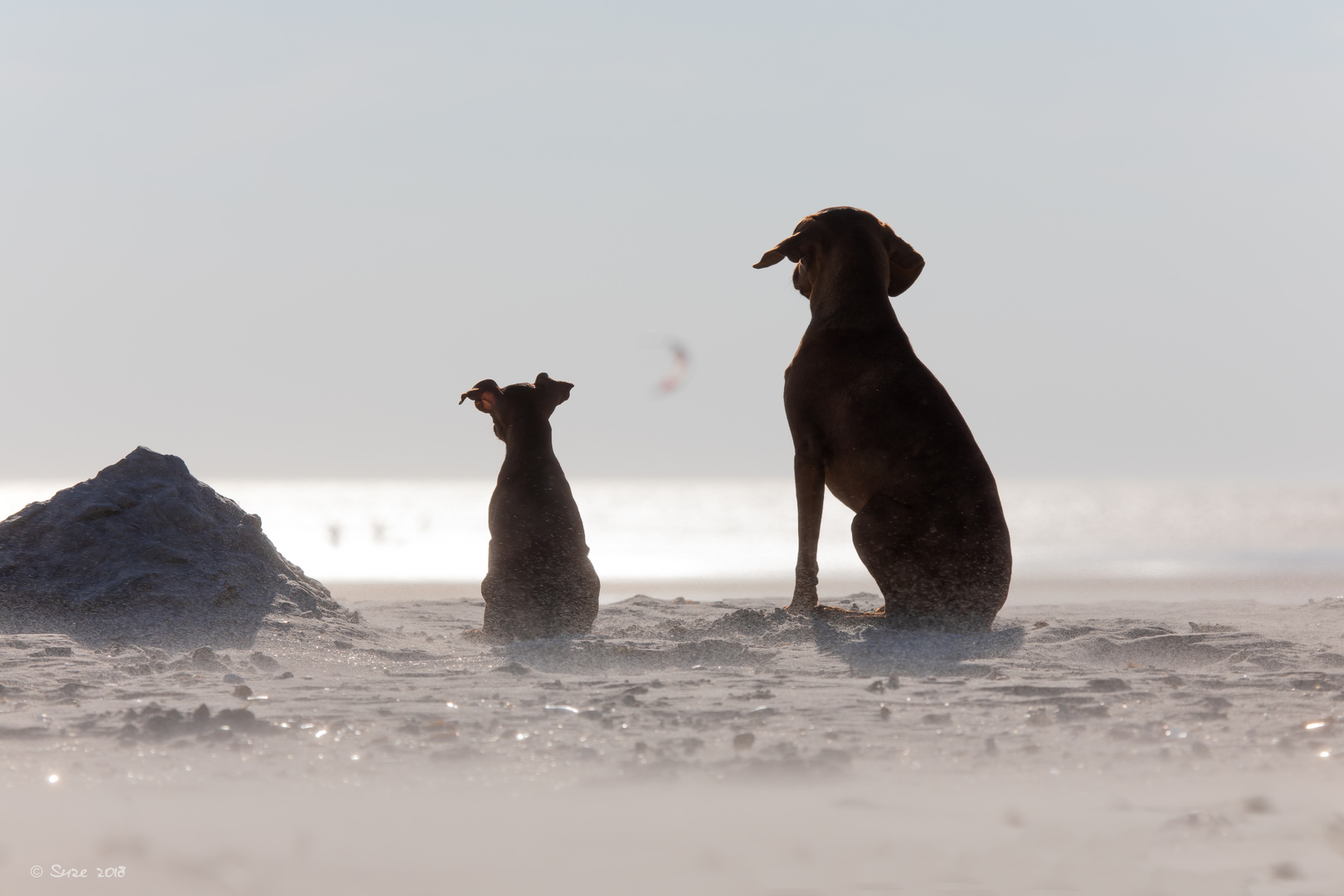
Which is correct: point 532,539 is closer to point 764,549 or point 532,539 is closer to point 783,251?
point 783,251

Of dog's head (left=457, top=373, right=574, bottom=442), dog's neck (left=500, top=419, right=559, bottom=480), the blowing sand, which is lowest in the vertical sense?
the blowing sand

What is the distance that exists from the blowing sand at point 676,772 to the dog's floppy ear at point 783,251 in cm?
276

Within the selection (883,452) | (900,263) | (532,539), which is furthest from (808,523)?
(900,263)

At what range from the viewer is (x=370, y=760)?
3.15 m

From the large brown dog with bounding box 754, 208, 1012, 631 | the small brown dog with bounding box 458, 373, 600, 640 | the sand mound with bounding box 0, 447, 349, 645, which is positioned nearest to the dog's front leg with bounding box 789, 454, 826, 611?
the large brown dog with bounding box 754, 208, 1012, 631

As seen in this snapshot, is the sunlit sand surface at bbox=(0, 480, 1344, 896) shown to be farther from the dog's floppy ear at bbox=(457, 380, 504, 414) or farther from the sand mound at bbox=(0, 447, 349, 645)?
the dog's floppy ear at bbox=(457, 380, 504, 414)

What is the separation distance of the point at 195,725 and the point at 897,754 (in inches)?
84.9

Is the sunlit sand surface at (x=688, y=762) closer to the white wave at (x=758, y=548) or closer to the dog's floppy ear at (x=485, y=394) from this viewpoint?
the dog's floppy ear at (x=485, y=394)

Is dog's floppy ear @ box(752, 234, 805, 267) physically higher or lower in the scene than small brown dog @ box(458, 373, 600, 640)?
higher

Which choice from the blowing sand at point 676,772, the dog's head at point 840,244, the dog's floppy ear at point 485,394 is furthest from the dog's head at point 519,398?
the blowing sand at point 676,772

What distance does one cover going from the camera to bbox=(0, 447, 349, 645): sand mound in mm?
6273

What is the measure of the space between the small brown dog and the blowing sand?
1.10m

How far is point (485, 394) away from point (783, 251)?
2.07 metres

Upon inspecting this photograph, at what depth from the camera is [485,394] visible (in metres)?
6.55
